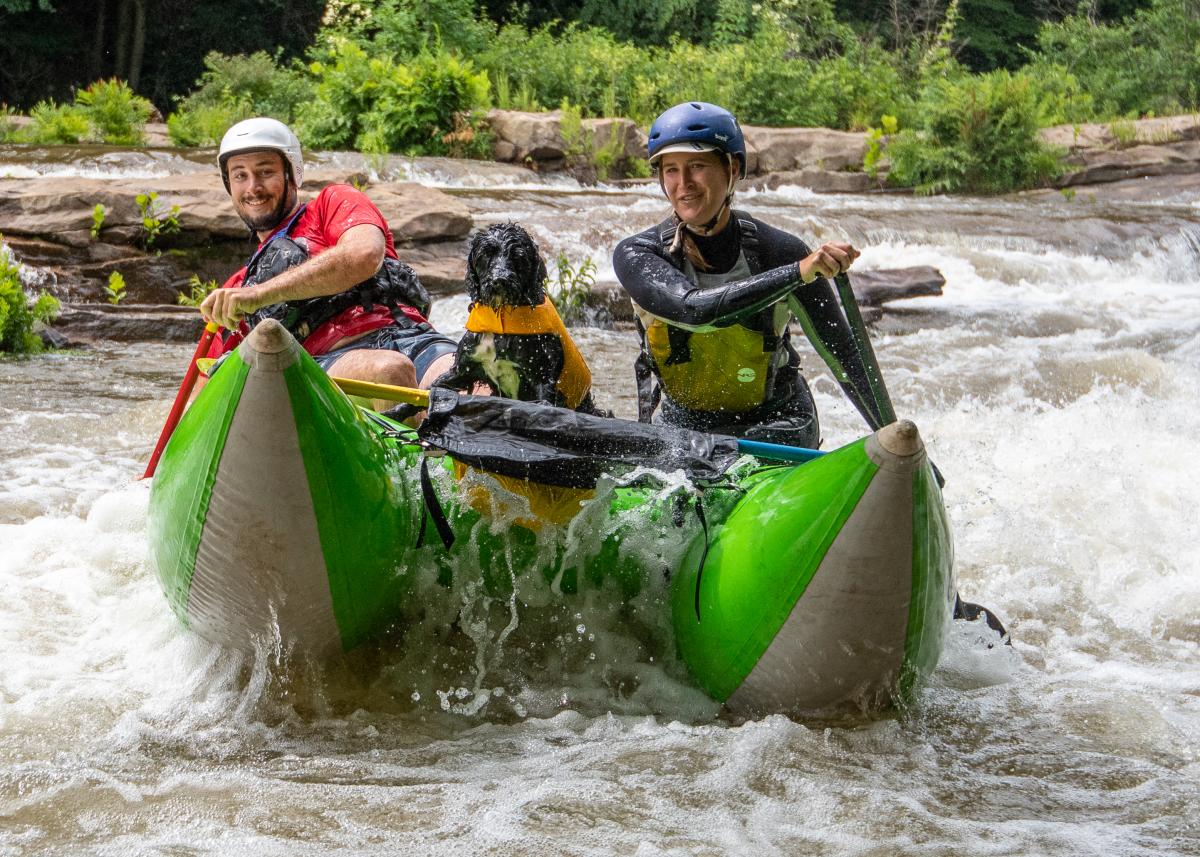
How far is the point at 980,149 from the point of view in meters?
16.6

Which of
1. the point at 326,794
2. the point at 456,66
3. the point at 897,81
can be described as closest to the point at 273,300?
the point at 326,794

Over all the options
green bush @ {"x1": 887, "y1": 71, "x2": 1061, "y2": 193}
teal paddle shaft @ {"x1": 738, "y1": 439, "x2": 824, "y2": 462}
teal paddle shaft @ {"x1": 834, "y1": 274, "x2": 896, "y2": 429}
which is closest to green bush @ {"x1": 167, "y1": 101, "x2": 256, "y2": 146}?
green bush @ {"x1": 887, "y1": 71, "x2": 1061, "y2": 193}

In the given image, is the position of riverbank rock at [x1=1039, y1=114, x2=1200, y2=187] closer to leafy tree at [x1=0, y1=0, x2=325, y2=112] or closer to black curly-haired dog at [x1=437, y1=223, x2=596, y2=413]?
leafy tree at [x1=0, y1=0, x2=325, y2=112]

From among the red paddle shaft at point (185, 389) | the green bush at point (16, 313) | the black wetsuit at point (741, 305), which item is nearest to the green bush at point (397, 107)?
the green bush at point (16, 313)

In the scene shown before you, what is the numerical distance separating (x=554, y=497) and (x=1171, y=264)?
11.3 metres

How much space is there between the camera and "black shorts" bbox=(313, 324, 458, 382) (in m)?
4.26

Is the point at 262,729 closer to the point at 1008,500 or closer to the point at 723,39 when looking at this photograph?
the point at 1008,500

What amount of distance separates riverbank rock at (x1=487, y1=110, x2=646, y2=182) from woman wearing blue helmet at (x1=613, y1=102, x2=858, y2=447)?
12.2 metres

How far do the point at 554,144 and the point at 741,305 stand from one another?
1315 cm

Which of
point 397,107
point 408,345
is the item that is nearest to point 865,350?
point 408,345

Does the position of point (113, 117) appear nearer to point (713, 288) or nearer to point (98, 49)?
point (98, 49)

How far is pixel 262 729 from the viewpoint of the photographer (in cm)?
304

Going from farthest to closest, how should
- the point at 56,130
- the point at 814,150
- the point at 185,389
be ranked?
the point at 814,150, the point at 56,130, the point at 185,389

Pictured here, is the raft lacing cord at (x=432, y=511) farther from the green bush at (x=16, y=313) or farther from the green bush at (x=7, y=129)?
the green bush at (x=7, y=129)
